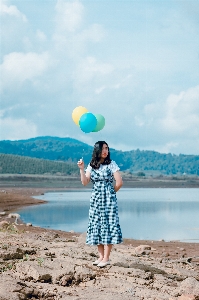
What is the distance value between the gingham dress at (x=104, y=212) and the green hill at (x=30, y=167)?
9157 centimetres

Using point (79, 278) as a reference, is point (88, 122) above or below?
above

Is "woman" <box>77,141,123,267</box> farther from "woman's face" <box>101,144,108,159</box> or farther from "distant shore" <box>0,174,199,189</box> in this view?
"distant shore" <box>0,174,199,189</box>

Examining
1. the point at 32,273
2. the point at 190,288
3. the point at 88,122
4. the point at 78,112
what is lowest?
the point at 190,288

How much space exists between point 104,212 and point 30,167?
9813 cm

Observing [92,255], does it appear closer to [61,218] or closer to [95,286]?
[95,286]

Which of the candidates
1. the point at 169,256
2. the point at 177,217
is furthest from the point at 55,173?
the point at 169,256

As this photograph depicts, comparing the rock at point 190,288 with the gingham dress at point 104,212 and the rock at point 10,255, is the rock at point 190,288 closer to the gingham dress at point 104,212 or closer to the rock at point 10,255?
the gingham dress at point 104,212

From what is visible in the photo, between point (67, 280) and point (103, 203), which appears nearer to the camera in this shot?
point (67, 280)

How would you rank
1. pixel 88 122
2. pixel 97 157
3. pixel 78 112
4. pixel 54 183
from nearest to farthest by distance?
pixel 97 157 → pixel 88 122 → pixel 78 112 → pixel 54 183

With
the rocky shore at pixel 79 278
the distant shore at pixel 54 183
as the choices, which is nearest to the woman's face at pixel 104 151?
the rocky shore at pixel 79 278

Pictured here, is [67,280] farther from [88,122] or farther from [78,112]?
[78,112]

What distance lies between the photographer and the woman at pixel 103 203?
7.75 meters

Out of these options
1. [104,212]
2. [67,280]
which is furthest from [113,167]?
[67,280]

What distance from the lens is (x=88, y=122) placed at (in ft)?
26.9
